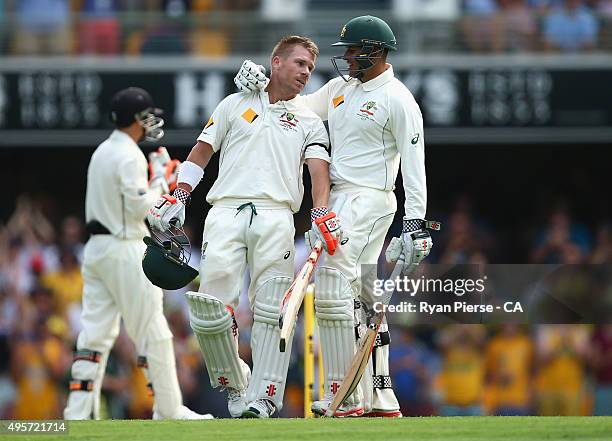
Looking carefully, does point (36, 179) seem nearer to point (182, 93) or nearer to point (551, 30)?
point (182, 93)

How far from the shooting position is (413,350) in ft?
38.2

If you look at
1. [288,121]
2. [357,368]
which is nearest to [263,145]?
[288,121]

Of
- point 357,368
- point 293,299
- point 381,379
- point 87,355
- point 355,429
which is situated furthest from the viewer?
point 87,355

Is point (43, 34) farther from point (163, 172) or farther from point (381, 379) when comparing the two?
point (381, 379)

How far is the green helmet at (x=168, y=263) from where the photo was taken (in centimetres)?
809

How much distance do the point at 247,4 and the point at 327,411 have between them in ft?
26.2

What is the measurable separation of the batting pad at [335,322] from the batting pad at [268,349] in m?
0.20

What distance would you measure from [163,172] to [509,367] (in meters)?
3.26

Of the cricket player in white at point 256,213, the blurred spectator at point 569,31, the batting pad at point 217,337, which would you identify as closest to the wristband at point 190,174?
the cricket player in white at point 256,213

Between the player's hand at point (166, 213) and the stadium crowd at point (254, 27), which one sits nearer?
the player's hand at point (166, 213)

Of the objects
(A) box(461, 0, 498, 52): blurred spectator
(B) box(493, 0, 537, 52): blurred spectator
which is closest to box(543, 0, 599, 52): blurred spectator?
(B) box(493, 0, 537, 52): blurred spectator

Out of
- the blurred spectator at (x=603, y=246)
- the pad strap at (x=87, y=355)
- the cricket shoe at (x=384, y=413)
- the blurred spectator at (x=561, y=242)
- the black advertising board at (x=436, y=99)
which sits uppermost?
the black advertising board at (x=436, y=99)

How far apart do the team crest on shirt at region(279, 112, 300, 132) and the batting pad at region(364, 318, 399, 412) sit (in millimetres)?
1192

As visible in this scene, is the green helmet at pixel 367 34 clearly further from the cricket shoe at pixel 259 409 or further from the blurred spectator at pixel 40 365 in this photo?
the blurred spectator at pixel 40 365
